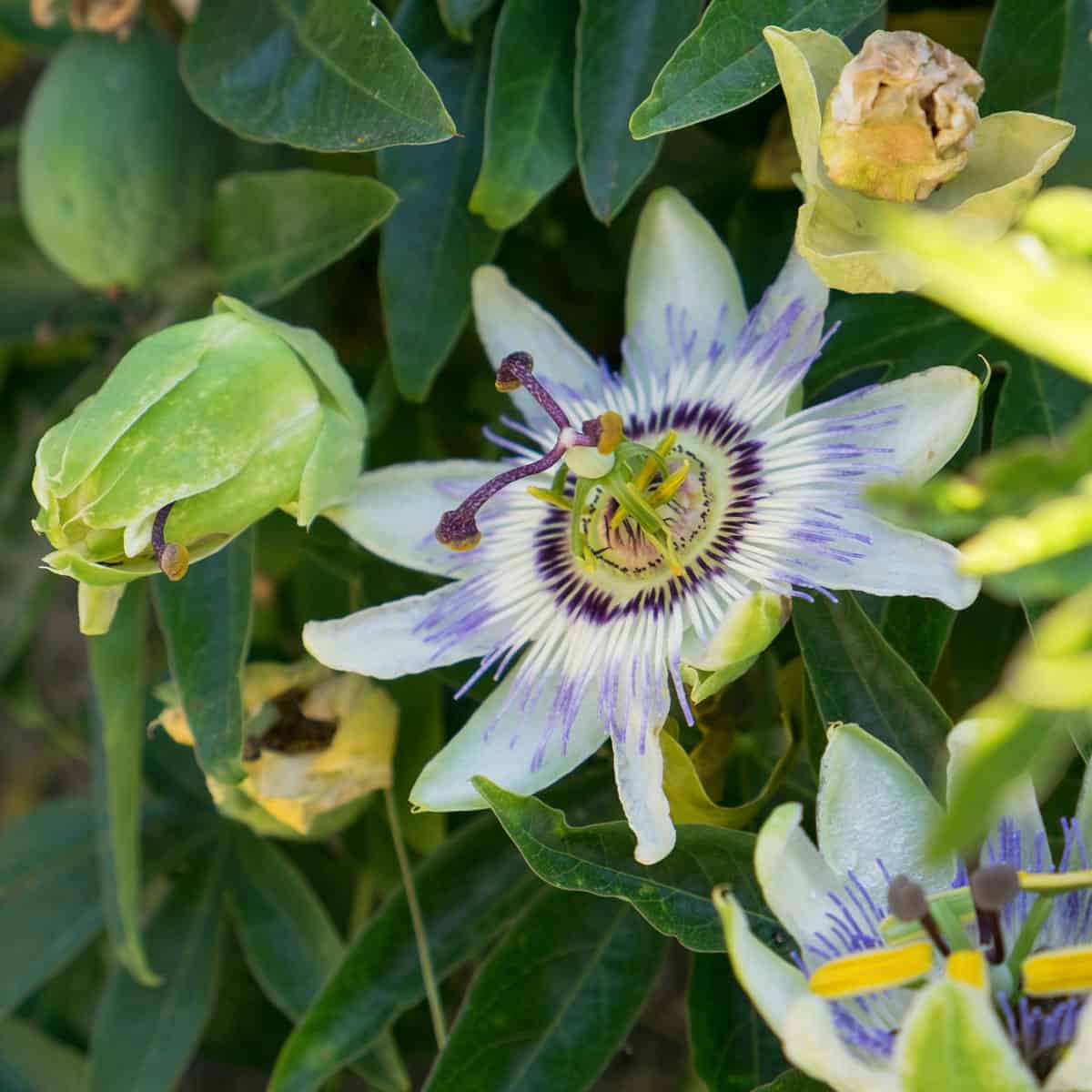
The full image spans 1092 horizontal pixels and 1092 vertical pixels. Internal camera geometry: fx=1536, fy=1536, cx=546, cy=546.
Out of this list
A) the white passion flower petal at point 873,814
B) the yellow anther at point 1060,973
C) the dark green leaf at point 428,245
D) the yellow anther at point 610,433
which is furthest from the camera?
the dark green leaf at point 428,245

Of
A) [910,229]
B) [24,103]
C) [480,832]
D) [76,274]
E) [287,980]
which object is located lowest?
[287,980]

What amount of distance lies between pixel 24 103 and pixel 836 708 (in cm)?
184

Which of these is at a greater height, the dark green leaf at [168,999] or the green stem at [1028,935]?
the green stem at [1028,935]

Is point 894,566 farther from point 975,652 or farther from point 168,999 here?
point 168,999

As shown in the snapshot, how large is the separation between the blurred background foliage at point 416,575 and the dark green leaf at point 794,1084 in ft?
0.28

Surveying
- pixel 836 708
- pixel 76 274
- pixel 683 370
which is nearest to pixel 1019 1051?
pixel 836 708

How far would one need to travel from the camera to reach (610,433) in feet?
3.62

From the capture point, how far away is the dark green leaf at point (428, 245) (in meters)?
1.32

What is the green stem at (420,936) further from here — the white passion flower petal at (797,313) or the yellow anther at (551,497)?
the white passion flower petal at (797,313)

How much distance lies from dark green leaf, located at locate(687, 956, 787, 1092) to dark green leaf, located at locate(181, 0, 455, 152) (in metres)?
0.69

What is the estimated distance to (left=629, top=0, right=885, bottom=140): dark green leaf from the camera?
1.05 metres

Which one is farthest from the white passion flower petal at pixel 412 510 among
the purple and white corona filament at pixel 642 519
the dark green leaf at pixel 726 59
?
the dark green leaf at pixel 726 59

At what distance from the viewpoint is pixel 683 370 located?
4.15ft

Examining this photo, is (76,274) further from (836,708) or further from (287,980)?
(836,708)
